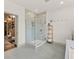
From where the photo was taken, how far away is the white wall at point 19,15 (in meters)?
4.87

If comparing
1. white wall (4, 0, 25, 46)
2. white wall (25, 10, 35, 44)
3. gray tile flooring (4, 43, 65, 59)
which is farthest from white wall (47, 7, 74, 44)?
white wall (4, 0, 25, 46)

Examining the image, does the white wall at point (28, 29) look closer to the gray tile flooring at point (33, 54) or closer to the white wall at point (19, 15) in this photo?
the white wall at point (19, 15)

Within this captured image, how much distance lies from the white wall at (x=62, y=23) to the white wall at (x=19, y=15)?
2666mm

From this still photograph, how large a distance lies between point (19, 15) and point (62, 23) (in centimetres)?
332

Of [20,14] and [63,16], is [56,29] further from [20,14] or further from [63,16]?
[20,14]

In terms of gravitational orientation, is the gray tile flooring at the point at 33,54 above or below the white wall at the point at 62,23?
below

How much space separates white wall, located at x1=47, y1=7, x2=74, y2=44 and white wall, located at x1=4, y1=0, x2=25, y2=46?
8.75 ft

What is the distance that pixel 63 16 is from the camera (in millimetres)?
7141

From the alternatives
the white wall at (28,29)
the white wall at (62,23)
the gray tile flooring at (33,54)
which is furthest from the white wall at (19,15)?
the white wall at (62,23)

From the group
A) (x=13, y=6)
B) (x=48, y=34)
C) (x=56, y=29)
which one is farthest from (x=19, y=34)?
(x=56, y=29)

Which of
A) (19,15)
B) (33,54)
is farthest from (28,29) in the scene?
(33,54)

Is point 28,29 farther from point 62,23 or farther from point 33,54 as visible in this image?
point 33,54
